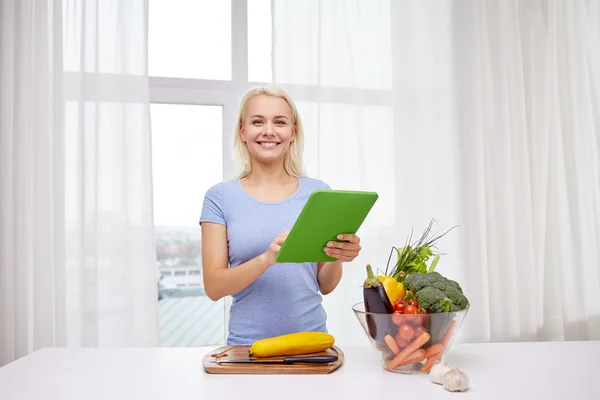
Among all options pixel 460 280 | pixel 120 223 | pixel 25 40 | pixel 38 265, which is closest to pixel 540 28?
pixel 460 280

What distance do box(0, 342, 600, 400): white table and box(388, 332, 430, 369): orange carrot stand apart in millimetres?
28

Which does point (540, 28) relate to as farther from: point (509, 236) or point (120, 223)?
point (120, 223)

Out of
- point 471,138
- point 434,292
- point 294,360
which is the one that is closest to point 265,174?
point 294,360

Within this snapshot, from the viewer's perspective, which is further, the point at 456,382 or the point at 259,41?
the point at 259,41

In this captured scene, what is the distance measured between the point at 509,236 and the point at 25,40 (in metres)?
2.60

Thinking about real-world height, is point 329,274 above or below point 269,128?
below

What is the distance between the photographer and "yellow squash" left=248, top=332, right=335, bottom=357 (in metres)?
1.24

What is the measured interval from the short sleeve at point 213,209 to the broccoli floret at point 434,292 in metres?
0.77

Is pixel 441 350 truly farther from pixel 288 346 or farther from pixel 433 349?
pixel 288 346

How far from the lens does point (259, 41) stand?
9.80 feet

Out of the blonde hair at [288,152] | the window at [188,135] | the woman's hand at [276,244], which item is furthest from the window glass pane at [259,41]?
the woman's hand at [276,244]

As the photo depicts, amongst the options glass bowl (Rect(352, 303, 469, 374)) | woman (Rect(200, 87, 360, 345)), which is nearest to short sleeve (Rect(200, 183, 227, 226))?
woman (Rect(200, 87, 360, 345))

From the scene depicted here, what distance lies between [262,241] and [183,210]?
127 cm

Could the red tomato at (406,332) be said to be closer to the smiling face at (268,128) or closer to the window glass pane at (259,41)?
the smiling face at (268,128)
